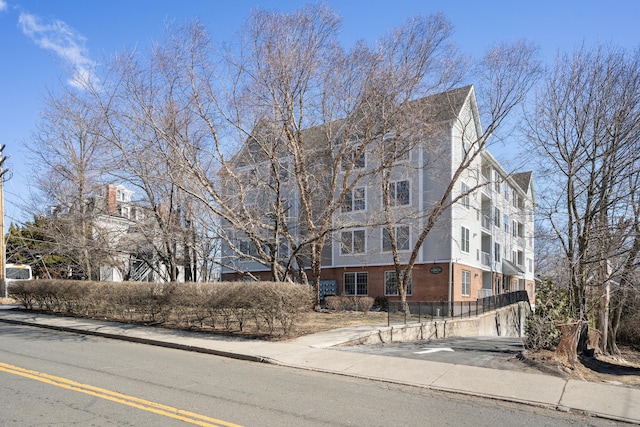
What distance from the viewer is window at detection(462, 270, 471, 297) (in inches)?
1174

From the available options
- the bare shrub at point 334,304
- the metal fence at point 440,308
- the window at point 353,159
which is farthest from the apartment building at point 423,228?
the bare shrub at point 334,304

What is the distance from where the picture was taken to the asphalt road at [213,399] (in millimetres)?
5965

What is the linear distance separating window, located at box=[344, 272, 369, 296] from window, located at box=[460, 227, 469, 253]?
617 centimetres

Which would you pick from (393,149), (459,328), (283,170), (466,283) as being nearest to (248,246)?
(283,170)

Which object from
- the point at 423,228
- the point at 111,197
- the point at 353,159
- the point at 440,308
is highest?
the point at 353,159

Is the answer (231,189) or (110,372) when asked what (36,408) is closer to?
(110,372)

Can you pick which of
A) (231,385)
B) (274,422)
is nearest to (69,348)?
(231,385)

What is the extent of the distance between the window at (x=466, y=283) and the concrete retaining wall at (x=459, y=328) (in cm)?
202

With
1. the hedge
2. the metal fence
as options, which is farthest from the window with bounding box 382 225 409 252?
the hedge

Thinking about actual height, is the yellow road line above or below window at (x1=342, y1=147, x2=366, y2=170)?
below

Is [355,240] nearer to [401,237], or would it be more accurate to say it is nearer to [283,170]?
[401,237]

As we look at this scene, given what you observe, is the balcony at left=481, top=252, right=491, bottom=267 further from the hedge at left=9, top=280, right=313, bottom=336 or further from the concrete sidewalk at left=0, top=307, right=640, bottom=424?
the hedge at left=9, top=280, right=313, bottom=336

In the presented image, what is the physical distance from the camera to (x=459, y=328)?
894 inches

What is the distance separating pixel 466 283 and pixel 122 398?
26.5m
